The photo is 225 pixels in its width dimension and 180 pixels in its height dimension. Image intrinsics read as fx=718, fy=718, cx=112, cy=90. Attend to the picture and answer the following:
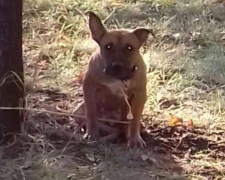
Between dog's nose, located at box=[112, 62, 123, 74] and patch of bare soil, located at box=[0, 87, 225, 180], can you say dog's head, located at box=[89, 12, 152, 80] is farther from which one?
patch of bare soil, located at box=[0, 87, 225, 180]

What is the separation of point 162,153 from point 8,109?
1.05m

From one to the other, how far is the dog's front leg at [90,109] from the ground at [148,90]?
0.08m

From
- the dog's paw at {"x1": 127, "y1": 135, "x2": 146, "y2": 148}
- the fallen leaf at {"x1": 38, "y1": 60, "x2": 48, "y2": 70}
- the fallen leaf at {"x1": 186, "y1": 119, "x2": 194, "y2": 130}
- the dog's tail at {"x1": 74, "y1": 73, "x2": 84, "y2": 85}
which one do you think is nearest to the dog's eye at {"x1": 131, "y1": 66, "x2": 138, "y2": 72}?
the dog's paw at {"x1": 127, "y1": 135, "x2": 146, "y2": 148}

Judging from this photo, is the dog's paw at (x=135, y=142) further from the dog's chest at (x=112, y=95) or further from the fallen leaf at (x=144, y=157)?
the dog's chest at (x=112, y=95)

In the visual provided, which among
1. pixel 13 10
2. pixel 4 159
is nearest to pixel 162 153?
pixel 4 159

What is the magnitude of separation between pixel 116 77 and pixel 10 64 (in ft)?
2.23

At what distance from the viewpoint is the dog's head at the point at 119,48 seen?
4586 millimetres

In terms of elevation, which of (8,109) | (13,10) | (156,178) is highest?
(13,10)

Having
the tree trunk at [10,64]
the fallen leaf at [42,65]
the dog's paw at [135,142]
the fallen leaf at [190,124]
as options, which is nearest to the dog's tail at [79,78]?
A: the fallen leaf at [42,65]

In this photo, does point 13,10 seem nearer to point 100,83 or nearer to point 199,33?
point 100,83

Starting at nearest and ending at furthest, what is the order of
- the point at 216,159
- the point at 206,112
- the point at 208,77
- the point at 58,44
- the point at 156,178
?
the point at 156,178
the point at 216,159
the point at 206,112
the point at 208,77
the point at 58,44

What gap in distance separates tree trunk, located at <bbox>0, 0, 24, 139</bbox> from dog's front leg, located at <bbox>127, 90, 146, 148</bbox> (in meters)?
0.75

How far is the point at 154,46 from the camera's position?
6832 millimetres

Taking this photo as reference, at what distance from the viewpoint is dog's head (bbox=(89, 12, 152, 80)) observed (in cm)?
459
